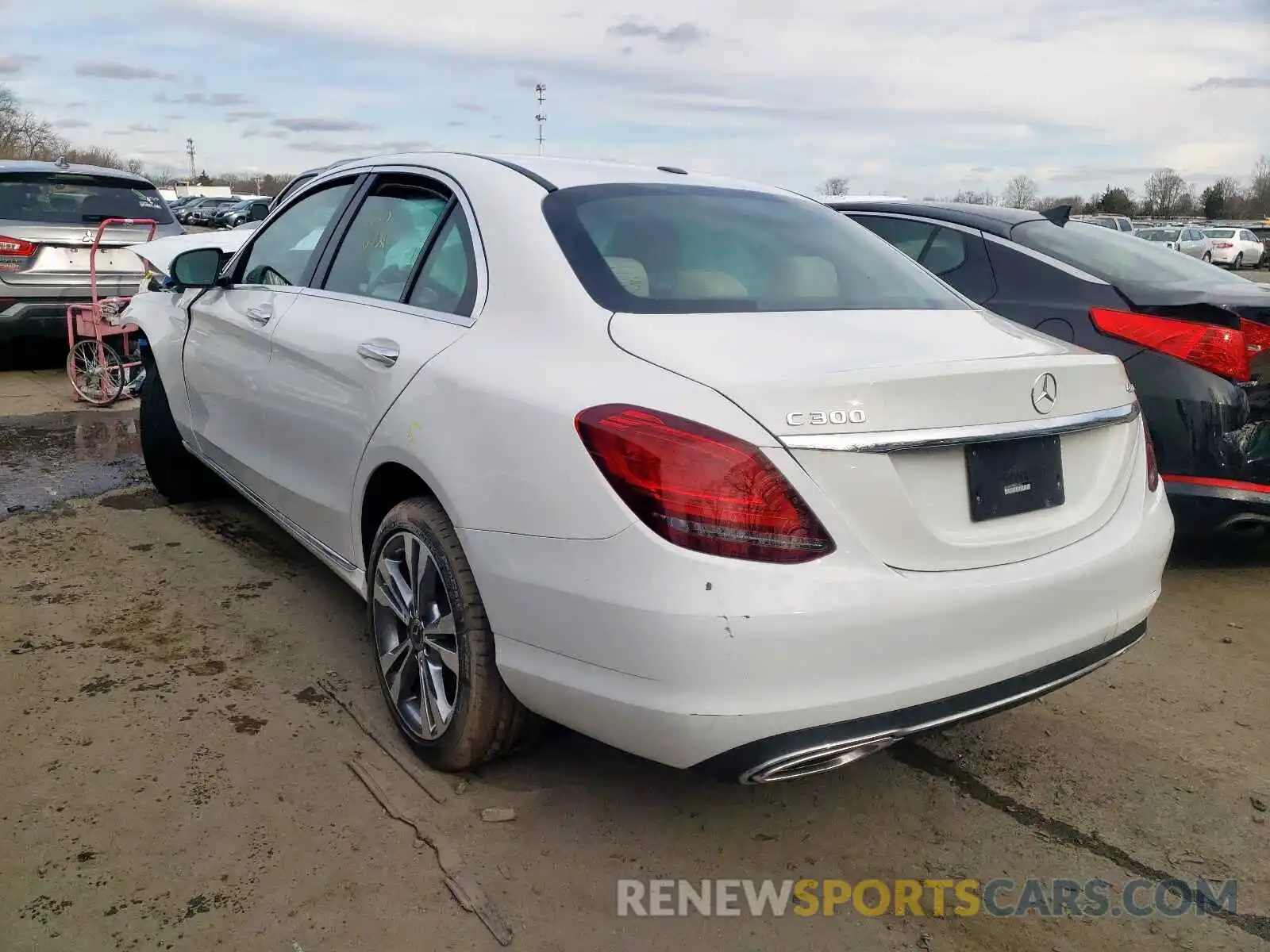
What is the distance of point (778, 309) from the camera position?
255 centimetres

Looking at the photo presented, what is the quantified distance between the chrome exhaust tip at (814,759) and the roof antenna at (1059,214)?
12.9ft

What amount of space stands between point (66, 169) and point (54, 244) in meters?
0.86

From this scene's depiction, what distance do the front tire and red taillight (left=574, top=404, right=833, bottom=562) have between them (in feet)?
2.24

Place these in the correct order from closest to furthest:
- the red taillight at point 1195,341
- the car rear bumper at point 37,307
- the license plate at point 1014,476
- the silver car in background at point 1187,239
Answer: the license plate at point 1014,476, the red taillight at point 1195,341, the car rear bumper at point 37,307, the silver car in background at point 1187,239

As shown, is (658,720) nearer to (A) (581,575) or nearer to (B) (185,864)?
Answer: (A) (581,575)

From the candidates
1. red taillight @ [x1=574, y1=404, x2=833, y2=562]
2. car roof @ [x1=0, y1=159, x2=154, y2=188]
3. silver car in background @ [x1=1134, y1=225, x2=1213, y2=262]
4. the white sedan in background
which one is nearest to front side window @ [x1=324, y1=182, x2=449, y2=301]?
red taillight @ [x1=574, y1=404, x2=833, y2=562]

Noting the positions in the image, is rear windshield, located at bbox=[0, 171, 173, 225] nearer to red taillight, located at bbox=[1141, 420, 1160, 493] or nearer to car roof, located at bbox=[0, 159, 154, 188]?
car roof, located at bbox=[0, 159, 154, 188]

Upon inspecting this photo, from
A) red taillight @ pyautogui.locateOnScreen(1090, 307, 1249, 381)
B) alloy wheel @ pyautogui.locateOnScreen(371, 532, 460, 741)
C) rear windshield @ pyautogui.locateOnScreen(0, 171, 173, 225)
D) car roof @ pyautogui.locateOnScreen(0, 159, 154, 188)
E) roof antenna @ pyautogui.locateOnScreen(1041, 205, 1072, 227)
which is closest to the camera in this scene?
alloy wheel @ pyautogui.locateOnScreen(371, 532, 460, 741)

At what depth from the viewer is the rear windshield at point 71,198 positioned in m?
8.26

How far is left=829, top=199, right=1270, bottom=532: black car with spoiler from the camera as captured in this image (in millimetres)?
3988

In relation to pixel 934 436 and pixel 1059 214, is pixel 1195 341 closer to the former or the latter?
pixel 1059 214

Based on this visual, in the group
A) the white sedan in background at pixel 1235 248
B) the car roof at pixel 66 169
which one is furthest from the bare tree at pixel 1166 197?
the car roof at pixel 66 169

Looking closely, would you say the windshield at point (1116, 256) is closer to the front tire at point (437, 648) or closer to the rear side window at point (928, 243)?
the rear side window at point (928, 243)

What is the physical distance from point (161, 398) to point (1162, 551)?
173 inches
